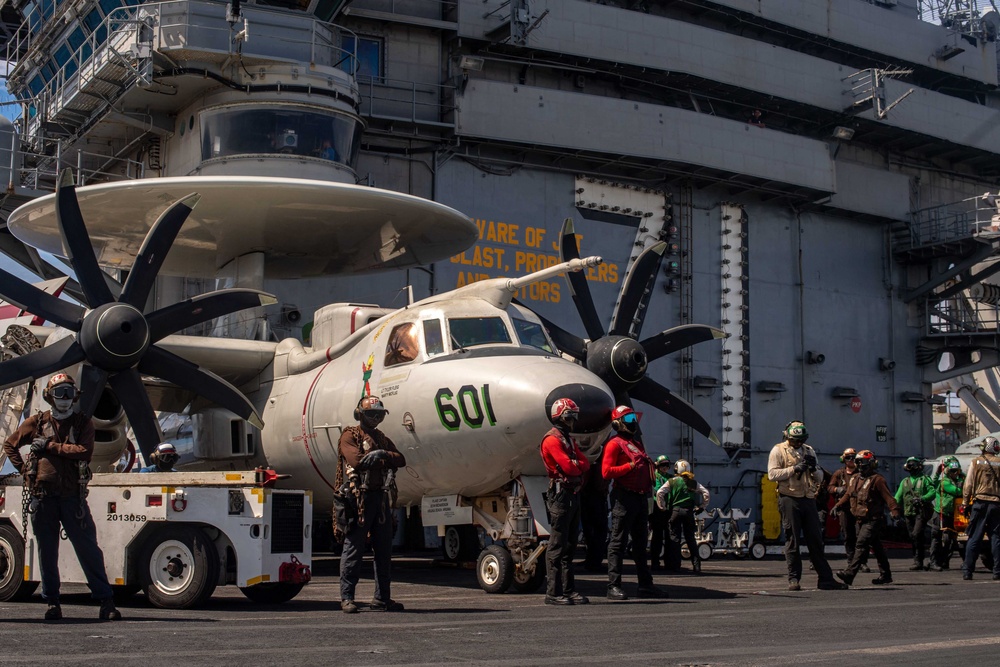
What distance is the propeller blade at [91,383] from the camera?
50.9 feet

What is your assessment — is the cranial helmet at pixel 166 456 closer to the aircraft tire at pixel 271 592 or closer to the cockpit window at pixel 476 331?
the aircraft tire at pixel 271 592

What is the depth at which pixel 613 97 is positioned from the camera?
31484 mm

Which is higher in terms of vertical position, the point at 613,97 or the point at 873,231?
the point at 613,97

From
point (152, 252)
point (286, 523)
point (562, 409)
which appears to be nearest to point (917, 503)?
point (562, 409)

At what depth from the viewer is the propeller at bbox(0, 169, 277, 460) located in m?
15.6

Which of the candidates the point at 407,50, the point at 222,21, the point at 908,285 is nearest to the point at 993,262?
the point at 908,285

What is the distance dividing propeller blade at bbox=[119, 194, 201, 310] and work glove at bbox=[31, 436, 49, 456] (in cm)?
687

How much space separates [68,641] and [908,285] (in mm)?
34508

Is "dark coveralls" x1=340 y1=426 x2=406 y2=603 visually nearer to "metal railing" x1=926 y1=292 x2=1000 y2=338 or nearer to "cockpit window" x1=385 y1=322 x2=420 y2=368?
"cockpit window" x1=385 y1=322 x2=420 y2=368

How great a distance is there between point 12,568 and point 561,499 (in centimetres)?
596

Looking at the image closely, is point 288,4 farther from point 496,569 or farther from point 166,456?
point 496,569

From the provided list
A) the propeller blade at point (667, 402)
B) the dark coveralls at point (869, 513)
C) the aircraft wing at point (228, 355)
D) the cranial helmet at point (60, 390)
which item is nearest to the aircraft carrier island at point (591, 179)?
the propeller blade at point (667, 402)

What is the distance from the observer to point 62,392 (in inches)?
400

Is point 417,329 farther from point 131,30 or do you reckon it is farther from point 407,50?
point 407,50
